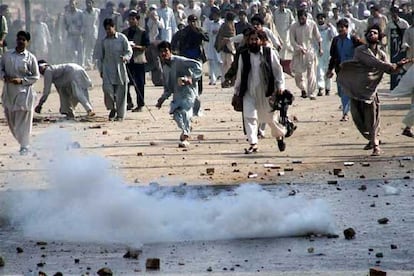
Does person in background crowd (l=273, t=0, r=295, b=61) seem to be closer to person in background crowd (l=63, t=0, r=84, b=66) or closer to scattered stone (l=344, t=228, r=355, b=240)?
person in background crowd (l=63, t=0, r=84, b=66)

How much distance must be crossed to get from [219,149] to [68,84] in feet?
17.2

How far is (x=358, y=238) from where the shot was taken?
407 inches

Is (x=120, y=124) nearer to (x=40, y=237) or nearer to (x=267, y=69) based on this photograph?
(x=267, y=69)

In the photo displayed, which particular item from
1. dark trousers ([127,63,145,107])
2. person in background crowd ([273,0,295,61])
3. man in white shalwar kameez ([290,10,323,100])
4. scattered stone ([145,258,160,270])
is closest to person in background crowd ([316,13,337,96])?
man in white shalwar kameez ([290,10,323,100])

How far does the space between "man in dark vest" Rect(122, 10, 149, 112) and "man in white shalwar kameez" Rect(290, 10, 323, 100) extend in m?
2.97

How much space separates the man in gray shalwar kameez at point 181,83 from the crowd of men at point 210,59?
1 cm

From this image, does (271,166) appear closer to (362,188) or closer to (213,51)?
(362,188)

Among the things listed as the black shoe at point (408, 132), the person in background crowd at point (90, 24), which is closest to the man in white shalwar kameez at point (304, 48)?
the black shoe at point (408, 132)

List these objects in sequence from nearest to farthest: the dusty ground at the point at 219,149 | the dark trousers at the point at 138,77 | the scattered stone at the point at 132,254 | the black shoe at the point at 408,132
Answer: the scattered stone at the point at 132,254 → the dusty ground at the point at 219,149 → the black shoe at the point at 408,132 → the dark trousers at the point at 138,77

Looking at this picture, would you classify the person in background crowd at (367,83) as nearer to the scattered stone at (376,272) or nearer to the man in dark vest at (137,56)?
the man in dark vest at (137,56)

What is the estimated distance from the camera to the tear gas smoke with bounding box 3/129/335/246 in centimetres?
1047

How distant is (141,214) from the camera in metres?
10.9

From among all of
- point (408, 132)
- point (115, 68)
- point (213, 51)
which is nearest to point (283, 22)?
point (213, 51)

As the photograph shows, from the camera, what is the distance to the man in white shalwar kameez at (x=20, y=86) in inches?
666
